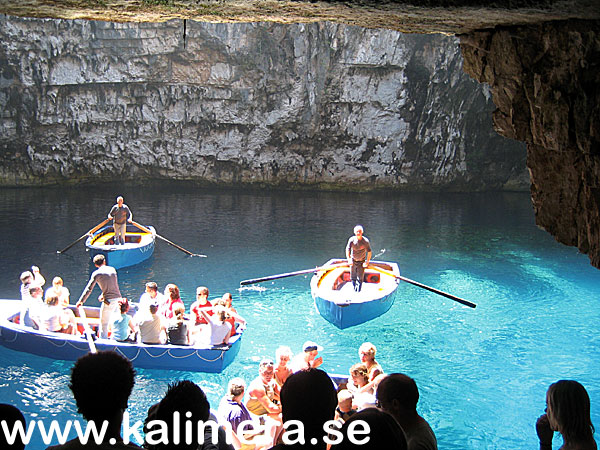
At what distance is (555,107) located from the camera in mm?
3674

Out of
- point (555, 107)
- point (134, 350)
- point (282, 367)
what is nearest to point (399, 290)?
point (134, 350)

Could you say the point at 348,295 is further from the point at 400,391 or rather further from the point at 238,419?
the point at 400,391

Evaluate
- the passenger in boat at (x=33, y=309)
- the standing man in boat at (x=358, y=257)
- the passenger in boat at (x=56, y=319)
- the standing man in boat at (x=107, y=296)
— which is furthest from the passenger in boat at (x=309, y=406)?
the standing man in boat at (x=358, y=257)

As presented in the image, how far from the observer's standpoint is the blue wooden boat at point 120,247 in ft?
50.4

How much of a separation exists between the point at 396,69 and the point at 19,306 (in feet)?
79.5

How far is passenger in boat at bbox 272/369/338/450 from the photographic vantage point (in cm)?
245

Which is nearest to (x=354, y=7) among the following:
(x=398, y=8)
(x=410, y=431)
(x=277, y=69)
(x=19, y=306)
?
(x=398, y=8)

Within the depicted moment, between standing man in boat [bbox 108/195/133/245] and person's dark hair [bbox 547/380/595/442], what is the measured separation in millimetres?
13997

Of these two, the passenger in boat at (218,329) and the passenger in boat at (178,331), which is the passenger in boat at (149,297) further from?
the passenger in boat at (218,329)

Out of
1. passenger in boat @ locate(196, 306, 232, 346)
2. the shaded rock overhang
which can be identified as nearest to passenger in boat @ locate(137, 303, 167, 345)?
passenger in boat @ locate(196, 306, 232, 346)

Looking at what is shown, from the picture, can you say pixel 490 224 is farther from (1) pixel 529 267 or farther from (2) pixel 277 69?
(2) pixel 277 69

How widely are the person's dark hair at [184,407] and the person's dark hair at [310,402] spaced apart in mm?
444

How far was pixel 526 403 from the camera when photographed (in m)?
8.64

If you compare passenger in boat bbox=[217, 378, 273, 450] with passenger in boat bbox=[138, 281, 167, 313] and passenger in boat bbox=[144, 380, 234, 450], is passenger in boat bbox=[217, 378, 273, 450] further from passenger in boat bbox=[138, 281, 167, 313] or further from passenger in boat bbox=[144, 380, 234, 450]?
passenger in boat bbox=[138, 281, 167, 313]
